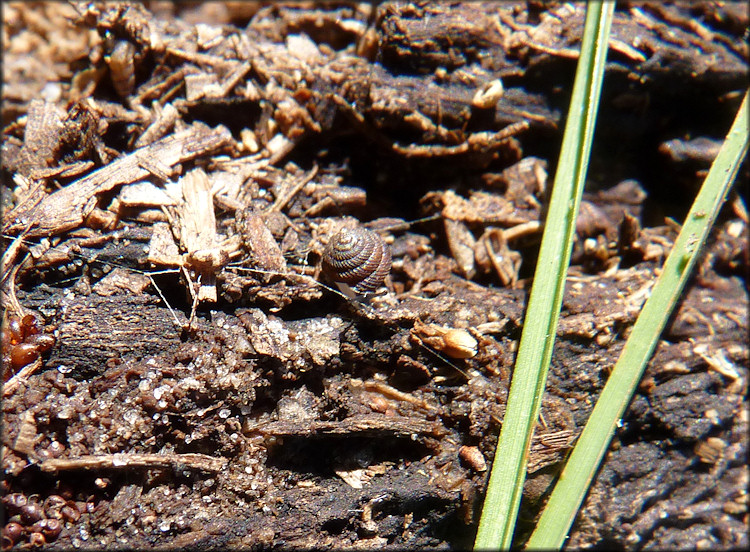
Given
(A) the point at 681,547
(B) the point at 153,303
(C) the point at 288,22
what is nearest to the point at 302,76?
(C) the point at 288,22

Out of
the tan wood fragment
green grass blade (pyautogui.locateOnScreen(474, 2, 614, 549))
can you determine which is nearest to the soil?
the tan wood fragment

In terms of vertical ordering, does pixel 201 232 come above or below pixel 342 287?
above

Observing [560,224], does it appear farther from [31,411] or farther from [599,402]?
[31,411]

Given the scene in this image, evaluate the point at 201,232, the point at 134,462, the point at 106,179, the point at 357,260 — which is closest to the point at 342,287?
the point at 357,260

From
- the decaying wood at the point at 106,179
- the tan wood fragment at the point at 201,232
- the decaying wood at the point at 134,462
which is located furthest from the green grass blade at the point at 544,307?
the decaying wood at the point at 106,179

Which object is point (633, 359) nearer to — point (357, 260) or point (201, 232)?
point (357, 260)

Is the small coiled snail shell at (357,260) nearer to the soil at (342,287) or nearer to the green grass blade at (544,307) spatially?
the soil at (342,287)

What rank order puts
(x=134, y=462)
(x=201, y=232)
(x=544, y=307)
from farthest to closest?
1. (x=201, y=232)
2. (x=544, y=307)
3. (x=134, y=462)
